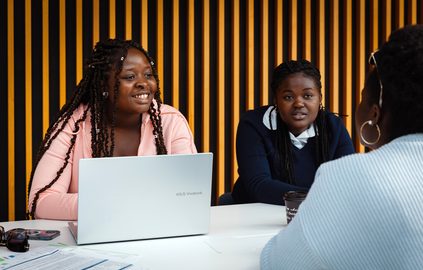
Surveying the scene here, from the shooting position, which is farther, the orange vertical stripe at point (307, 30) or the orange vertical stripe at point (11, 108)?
the orange vertical stripe at point (307, 30)

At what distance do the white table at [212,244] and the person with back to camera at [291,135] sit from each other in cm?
68

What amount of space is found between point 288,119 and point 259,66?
1633mm

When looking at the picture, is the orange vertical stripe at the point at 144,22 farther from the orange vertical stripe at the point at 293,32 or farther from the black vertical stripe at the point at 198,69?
the orange vertical stripe at the point at 293,32

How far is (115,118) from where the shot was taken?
2.87 m

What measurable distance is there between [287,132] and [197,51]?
61.8 inches

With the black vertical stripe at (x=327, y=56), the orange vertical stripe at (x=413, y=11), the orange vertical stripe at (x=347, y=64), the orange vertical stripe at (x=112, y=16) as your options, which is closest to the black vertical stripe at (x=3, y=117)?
the orange vertical stripe at (x=112, y=16)

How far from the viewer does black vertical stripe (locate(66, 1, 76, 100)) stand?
4129 mm

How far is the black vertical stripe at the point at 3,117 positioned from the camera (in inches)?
156

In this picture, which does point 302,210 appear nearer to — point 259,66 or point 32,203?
point 32,203

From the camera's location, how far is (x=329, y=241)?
118 centimetres

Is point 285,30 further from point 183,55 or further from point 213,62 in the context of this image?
point 183,55

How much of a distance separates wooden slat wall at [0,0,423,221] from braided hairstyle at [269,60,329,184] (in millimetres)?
1296

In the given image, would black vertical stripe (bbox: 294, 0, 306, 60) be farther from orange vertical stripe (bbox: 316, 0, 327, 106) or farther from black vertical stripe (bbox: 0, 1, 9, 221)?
black vertical stripe (bbox: 0, 1, 9, 221)

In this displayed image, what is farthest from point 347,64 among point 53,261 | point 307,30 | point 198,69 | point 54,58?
point 53,261
